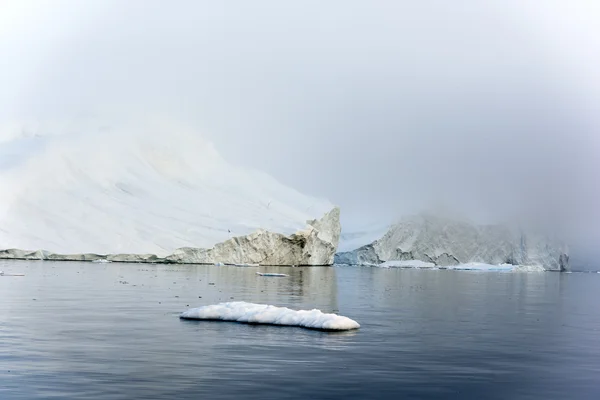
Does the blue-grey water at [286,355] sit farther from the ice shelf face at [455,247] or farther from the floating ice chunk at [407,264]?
the ice shelf face at [455,247]

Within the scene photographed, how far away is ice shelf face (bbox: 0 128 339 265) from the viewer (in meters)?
93.4

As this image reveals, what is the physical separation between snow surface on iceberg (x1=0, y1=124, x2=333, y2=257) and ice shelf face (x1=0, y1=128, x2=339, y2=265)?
0.17 meters

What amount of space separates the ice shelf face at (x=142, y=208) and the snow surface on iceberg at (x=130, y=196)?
0.56 ft

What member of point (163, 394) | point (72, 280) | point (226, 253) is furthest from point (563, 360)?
point (226, 253)

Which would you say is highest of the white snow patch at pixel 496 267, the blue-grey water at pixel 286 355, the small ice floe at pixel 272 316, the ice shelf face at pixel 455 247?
the ice shelf face at pixel 455 247

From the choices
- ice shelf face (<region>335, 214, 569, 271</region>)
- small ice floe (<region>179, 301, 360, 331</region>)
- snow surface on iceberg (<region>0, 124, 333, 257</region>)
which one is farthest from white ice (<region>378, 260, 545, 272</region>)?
small ice floe (<region>179, 301, 360, 331</region>)

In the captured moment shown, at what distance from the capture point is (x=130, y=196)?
113 meters

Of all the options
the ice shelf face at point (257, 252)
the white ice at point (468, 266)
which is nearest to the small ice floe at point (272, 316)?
the ice shelf face at point (257, 252)

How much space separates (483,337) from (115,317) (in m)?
12.6

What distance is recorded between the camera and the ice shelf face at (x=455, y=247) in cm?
14800

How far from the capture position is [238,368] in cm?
1706

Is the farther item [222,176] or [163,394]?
[222,176]

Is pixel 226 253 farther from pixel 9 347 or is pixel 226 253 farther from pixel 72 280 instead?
pixel 9 347

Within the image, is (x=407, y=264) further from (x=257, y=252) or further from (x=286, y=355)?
(x=286, y=355)
